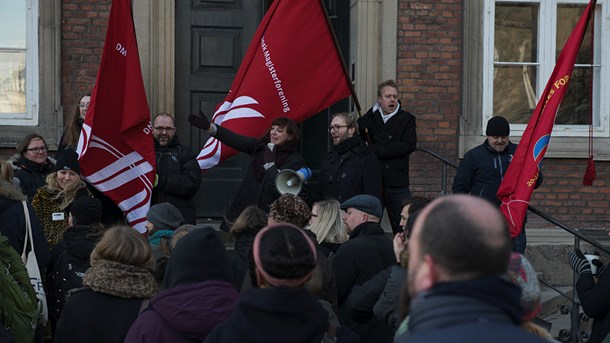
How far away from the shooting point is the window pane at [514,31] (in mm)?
10391

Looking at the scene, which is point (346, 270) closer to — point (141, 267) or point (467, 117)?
point (141, 267)

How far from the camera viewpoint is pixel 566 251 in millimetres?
9859

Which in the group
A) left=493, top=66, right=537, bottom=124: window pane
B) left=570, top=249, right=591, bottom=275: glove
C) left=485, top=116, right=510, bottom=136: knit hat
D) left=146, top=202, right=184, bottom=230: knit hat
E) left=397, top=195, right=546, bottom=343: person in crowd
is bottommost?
left=570, top=249, right=591, bottom=275: glove

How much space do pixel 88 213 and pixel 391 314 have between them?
2223mm

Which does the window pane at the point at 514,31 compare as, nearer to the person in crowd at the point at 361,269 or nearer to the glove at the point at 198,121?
the glove at the point at 198,121

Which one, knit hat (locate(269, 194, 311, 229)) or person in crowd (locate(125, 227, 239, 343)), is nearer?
person in crowd (locate(125, 227, 239, 343))

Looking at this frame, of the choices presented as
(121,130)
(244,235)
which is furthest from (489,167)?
(244,235)

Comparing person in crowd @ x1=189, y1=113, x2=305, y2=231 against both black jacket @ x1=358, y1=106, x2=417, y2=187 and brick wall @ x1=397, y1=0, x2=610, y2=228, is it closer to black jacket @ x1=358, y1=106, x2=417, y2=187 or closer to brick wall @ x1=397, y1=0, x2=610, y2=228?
black jacket @ x1=358, y1=106, x2=417, y2=187

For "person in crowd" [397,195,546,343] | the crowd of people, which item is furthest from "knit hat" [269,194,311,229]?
"person in crowd" [397,195,546,343]

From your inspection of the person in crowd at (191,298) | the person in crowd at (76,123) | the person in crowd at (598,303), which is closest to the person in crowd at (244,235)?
the person in crowd at (191,298)

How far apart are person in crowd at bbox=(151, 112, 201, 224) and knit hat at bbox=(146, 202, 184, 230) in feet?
5.78

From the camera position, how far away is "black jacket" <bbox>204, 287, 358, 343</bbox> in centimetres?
319

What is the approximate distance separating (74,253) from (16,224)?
0.61m

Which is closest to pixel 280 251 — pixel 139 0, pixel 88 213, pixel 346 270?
pixel 346 270
